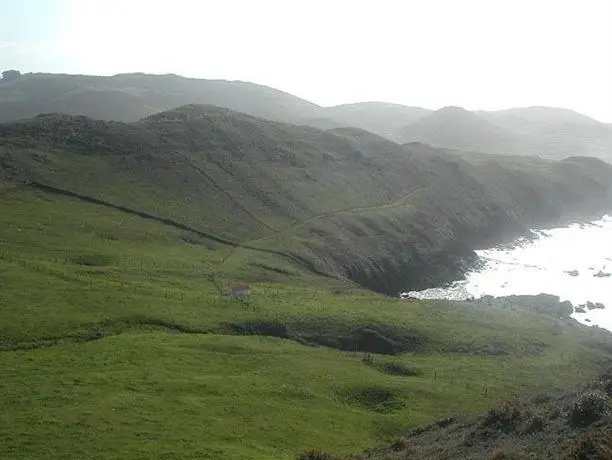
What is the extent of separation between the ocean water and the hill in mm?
6627

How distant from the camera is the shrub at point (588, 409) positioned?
27.9 metres

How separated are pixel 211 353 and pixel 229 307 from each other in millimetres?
14316

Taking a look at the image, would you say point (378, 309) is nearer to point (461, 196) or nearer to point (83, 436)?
point (83, 436)

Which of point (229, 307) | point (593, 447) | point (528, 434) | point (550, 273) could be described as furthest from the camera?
point (550, 273)

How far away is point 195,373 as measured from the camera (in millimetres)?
48406

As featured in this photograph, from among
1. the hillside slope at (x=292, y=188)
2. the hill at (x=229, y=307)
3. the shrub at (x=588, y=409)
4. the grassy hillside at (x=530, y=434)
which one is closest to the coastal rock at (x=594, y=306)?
the hill at (x=229, y=307)

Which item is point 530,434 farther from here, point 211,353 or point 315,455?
point 211,353

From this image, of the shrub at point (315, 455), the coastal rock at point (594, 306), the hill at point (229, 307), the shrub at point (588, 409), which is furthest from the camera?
the coastal rock at point (594, 306)

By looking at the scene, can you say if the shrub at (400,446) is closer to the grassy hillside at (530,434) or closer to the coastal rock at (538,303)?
the grassy hillside at (530,434)

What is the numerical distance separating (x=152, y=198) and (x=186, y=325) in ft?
194

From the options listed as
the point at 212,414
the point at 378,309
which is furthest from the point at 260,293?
the point at 212,414

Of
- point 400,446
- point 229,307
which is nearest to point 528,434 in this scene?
point 400,446

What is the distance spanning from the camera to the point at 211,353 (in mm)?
54125

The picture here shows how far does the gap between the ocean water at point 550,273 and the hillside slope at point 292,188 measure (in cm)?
625
